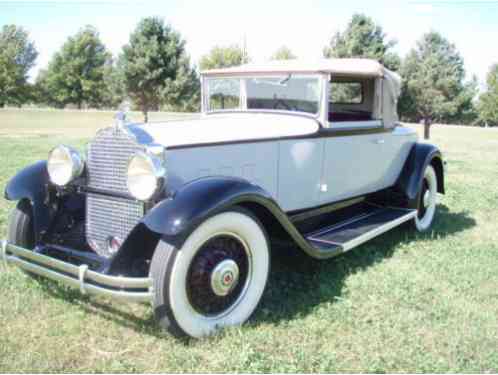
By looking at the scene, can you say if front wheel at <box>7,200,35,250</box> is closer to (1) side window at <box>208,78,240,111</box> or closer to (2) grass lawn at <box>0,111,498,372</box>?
(2) grass lawn at <box>0,111,498,372</box>

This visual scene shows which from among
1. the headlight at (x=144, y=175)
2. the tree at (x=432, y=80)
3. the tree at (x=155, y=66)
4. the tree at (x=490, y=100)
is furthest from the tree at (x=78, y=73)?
the headlight at (x=144, y=175)

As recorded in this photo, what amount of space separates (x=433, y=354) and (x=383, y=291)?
90 centimetres

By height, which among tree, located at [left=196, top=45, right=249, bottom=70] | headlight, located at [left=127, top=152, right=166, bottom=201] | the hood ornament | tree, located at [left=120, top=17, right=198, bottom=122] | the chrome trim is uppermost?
tree, located at [left=196, top=45, right=249, bottom=70]

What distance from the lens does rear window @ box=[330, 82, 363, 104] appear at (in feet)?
16.6

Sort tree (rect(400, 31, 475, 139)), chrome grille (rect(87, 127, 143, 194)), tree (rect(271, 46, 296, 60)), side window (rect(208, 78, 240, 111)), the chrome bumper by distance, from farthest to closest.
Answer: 1. tree (rect(271, 46, 296, 60))
2. tree (rect(400, 31, 475, 139))
3. side window (rect(208, 78, 240, 111))
4. chrome grille (rect(87, 127, 143, 194))
5. the chrome bumper

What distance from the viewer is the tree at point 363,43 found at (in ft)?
78.2

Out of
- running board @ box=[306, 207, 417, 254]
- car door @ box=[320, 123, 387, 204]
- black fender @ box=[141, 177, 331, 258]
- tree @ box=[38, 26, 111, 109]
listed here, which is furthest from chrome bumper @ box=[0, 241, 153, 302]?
tree @ box=[38, 26, 111, 109]

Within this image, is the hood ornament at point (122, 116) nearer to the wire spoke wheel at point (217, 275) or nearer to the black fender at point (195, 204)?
the black fender at point (195, 204)

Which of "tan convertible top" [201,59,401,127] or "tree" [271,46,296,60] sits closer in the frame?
"tan convertible top" [201,59,401,127]

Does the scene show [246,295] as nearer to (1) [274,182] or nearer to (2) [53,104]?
(1) [274,182]

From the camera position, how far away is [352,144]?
14.4 ft

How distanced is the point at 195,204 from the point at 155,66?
24.7 metres

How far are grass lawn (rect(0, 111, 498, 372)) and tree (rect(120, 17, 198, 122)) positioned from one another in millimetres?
22279

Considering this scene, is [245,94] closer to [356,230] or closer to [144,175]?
[356,230]
